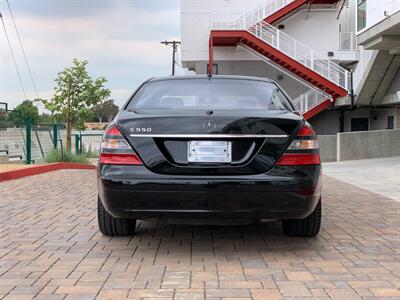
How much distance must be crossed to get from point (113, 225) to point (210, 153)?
151 centimetres

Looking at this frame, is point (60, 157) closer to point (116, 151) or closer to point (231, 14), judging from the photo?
point (116, 151)

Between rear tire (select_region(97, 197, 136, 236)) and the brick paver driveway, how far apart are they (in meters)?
0.08

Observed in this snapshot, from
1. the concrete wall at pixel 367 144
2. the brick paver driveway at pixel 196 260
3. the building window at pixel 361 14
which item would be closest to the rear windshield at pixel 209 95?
the brick paver driveway at pixel 196 260

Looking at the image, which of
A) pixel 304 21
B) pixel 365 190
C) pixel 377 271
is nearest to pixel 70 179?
pixel 365 190

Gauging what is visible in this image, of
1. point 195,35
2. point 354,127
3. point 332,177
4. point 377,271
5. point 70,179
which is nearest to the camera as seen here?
point 377,271

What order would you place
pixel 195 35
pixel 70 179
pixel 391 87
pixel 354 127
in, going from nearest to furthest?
pixel 70 179 → pixel 391 87 → pixel 195 35 → pixel 354 127

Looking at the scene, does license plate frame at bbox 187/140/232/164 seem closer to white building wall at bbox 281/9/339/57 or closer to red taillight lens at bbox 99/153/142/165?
red taillight lens at bbox 99/153/142/165

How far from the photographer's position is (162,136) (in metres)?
4.05

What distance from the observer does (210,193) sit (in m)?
3.97

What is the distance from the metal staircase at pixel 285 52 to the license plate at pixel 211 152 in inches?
796

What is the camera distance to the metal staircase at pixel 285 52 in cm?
2369

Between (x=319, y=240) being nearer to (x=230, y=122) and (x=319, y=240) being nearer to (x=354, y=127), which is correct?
(x=230, y=122)

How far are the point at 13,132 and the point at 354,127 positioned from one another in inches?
797

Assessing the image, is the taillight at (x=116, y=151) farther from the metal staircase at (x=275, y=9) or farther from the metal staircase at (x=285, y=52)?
the metal staircase at (x=275, y=9)
